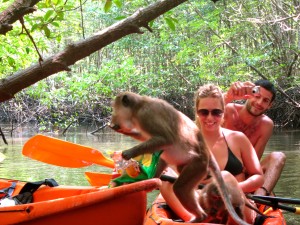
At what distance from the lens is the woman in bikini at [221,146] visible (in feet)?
14.9

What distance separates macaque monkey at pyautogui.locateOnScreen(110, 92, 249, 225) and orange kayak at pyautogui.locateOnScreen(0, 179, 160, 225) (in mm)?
317

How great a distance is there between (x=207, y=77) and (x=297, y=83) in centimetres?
353

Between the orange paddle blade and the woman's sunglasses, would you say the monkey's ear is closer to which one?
the woman's sunglasses

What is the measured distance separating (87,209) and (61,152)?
51.3 inches

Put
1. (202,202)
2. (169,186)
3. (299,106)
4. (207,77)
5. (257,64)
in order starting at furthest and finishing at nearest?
(207,77), (257,64), (299,106), (169,186), (202,202)

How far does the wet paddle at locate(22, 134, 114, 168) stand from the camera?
514 cm

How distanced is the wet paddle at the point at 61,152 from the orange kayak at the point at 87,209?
1102 mm

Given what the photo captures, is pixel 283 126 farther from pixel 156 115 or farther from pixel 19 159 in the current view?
pixel 156 115

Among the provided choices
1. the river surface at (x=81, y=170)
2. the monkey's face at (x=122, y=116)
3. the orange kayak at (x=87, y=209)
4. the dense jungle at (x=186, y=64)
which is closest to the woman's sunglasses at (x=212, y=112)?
the monkey's face at (x=122, y=116)

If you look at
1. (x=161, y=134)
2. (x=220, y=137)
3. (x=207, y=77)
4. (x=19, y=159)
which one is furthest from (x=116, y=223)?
(x=207, y=77)

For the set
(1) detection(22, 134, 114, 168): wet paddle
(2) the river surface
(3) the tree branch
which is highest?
(3) the tree branch

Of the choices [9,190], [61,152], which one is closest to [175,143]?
[61,152]

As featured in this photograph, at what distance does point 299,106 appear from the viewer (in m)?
17.8

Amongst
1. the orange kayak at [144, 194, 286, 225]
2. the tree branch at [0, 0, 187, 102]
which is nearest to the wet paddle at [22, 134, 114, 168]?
the orange kayak at [144, 194, 286, 225]
